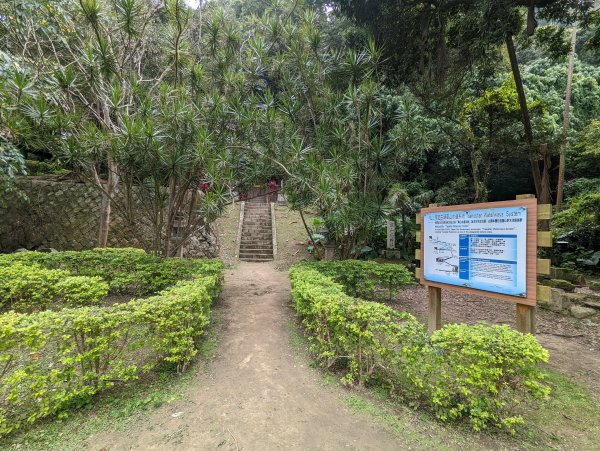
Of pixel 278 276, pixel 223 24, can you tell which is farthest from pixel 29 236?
pixel 223 24

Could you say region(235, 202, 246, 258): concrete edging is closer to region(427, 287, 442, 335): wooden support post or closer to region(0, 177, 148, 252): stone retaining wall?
region(0, 177, 148, 252): stone retaining wall

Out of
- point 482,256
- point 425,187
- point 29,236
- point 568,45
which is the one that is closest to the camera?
point 482,256

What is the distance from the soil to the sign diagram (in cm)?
141

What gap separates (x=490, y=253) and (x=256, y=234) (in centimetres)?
1002

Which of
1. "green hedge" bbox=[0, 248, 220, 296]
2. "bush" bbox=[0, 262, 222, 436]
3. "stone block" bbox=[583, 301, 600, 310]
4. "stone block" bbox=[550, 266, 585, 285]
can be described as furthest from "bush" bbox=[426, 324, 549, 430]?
"stone block" bbox=[550, 266, 585, 285]

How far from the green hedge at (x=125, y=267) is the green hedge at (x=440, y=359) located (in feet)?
9.91

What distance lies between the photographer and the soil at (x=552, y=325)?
337 centimetres

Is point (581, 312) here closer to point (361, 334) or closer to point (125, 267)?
point (361, 334)

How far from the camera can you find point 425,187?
1346cm

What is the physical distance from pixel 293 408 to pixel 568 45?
8560 millimetres

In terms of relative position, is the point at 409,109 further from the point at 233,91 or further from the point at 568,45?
the point at 568,45

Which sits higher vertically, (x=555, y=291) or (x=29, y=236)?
(x=29, y=236)

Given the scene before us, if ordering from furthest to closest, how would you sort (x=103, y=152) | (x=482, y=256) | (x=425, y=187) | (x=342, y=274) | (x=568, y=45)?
(x=425, y=187), (x=568, y=45), (x=342, y=274), (x=103, y=152), (x=482, y=256)

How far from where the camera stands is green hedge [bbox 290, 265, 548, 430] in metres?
2.10
